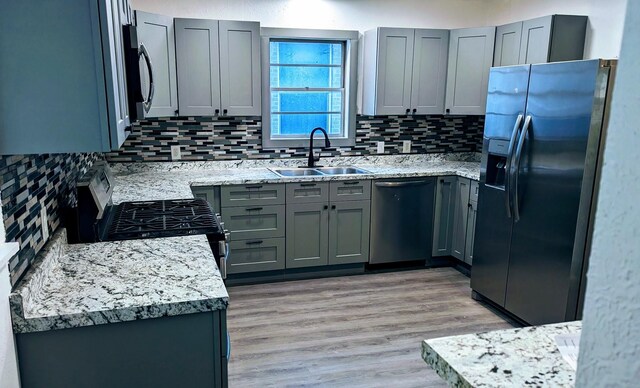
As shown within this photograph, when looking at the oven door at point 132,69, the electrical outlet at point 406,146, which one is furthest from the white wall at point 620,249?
the electrical outlet at point 406,146

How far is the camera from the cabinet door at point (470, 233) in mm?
4020

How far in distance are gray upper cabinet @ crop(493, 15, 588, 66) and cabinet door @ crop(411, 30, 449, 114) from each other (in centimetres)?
64

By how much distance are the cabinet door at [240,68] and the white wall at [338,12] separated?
0.28 m

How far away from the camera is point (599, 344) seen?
0.48 m

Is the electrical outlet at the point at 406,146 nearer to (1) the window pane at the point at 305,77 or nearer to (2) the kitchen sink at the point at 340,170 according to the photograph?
(2) the kitchen sink at the point at 340,170

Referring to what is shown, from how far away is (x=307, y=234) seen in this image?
4.03 meters

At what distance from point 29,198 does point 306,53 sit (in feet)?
10.2

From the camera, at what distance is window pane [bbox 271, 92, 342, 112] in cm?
442

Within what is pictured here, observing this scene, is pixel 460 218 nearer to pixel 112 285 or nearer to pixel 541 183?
pixel 541 183

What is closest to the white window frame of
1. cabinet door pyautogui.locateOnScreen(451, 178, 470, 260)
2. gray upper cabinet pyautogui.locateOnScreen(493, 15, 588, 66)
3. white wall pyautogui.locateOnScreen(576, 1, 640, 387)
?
cabinet door pyautogui.locateOnScreen(451, 178, 470, 260)

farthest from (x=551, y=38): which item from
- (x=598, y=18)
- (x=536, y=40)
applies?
(x=598, y=18)

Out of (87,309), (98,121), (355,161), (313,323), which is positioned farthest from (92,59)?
(355,161)

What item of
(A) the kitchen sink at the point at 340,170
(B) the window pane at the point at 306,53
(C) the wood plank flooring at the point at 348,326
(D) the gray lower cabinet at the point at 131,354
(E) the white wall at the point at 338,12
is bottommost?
(C) the wood plank flooring at the point at 348,326

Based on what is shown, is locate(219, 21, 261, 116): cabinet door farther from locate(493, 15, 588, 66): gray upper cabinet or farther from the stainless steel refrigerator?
locate(493, 15, 588, 66): gray upper cabinet
